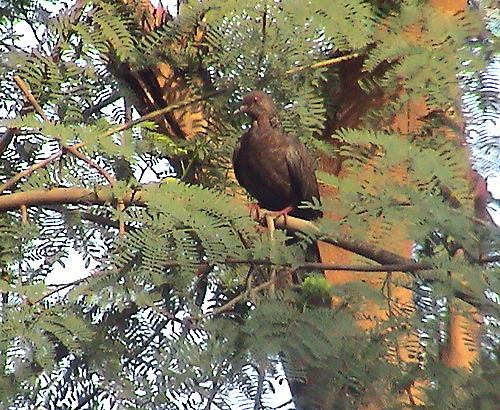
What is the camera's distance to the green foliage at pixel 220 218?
1970mm

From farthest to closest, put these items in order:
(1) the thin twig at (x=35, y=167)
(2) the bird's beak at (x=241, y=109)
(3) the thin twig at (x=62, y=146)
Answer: (2) the bird's beak at (x=241, y=109) → (1) the thin twig at (x=35, y=167) → (3) the thin twig at (x=62, y=146)

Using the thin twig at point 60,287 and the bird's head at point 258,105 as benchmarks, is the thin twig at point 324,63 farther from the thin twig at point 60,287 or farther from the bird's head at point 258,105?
the thin twig at point 60,287

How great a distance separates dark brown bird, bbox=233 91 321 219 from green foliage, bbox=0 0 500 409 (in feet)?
0.21

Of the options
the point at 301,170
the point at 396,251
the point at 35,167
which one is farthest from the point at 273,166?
the point at 396,251

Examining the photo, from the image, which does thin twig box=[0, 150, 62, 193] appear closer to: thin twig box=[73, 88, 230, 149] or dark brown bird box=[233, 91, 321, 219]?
thin twig box=[73, 88, 230, 149]

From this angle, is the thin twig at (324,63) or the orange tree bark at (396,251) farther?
the thin twig at (324,63)

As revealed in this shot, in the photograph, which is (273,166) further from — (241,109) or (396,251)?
(396,251)

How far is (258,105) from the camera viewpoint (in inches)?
135

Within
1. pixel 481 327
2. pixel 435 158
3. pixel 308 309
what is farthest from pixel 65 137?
pixel 481 327

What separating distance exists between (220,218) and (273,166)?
151 cm

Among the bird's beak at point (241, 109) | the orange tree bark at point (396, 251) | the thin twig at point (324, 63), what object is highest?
the bird's beak at point (241, 109)

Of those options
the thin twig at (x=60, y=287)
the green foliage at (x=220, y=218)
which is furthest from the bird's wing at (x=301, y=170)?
the thin twig at (x=60, y=287)

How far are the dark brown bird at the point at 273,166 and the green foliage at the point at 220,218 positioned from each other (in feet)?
0.21

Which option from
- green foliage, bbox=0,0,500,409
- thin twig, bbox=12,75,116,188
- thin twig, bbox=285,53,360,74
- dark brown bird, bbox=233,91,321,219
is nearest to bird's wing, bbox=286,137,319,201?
dark brown bird, bbox=233,91,321,219
